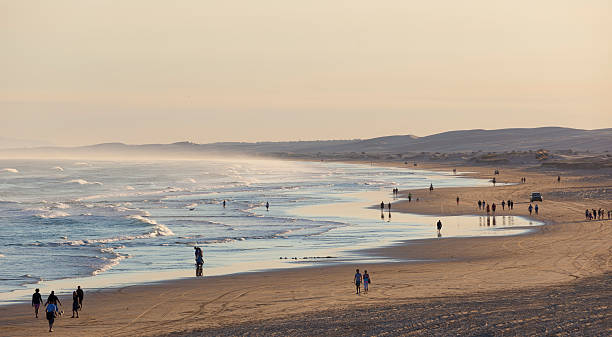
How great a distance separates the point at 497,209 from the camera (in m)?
60.5

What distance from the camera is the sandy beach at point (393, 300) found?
19891 mm

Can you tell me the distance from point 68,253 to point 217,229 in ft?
39.4

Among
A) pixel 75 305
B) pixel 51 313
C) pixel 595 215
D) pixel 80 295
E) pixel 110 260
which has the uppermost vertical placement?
pixel 595 215

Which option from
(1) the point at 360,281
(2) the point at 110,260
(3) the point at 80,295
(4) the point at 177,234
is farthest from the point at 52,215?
(1) the point at 360,281

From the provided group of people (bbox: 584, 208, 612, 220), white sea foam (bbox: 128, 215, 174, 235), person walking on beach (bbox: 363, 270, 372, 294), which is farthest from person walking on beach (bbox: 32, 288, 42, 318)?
group of people (bbox: 584, 208, 612, 220)

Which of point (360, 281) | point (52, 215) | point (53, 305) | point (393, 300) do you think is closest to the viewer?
point (53, 305)

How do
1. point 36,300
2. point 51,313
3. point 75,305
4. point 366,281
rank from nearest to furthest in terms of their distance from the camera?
point 51,313 → point 36,300 → point 75,305 → point 366,281

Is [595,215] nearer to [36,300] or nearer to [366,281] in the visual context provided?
[366,281]

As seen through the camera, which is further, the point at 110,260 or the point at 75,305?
the point at 110,260

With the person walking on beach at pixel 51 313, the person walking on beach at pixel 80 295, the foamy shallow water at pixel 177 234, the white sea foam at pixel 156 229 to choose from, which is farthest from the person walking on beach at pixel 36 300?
the white sea foam at pixel 156 229

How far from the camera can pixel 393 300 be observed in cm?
2439

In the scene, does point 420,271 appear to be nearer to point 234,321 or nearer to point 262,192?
point 234,321

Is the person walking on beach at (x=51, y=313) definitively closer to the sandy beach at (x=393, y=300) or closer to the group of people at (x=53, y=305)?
the group of people at (x=53, y=305)

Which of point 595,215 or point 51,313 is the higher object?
point 595,215
